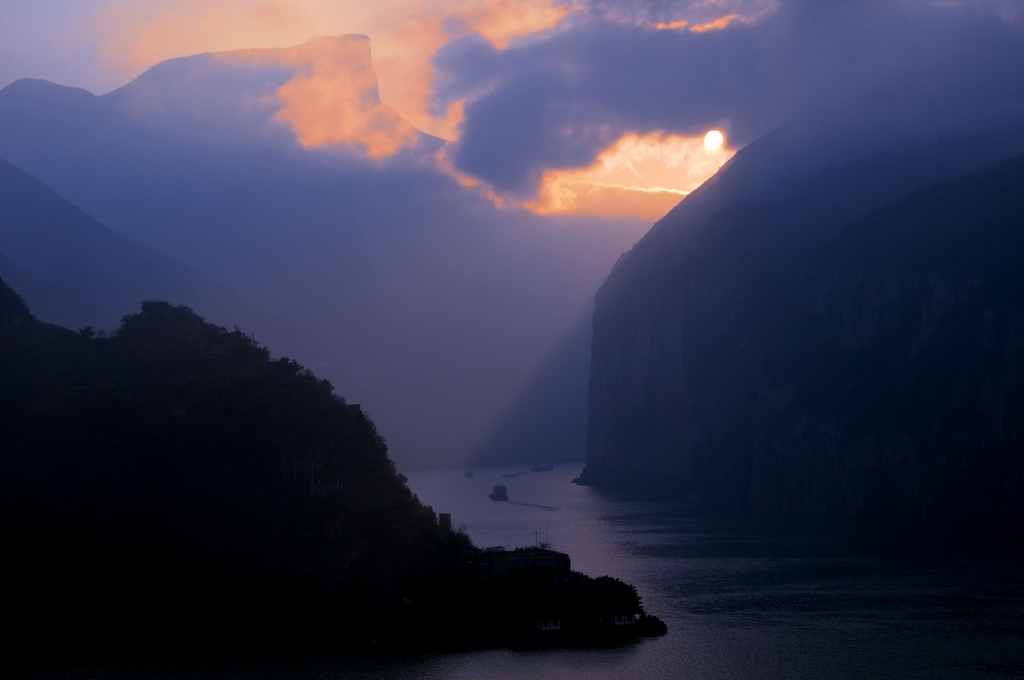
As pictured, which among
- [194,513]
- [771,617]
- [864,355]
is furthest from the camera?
[864,355]

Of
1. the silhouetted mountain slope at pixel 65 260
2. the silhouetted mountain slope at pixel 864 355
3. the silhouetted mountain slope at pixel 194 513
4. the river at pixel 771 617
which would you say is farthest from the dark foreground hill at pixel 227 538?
the silhouetted mountain slope at pixel 65 260


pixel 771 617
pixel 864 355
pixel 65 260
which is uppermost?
pixel 65 260

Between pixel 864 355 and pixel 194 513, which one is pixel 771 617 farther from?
pixel 864 355

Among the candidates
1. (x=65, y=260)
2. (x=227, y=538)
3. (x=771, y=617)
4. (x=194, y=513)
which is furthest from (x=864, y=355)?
(x=65, y=260)

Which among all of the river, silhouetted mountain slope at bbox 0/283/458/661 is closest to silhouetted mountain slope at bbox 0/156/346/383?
the river

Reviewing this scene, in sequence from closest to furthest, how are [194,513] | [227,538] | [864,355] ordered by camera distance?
[227,538], [194,513], [864,355]

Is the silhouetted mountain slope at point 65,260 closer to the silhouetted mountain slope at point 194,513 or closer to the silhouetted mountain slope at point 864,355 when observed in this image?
the silhouetted mountain slope at point 194,513
